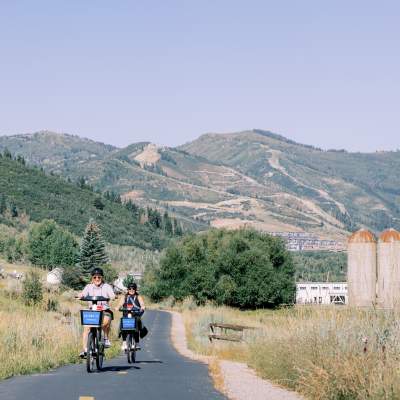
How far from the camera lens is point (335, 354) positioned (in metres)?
15.2

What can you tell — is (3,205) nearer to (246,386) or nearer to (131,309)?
(131,309)

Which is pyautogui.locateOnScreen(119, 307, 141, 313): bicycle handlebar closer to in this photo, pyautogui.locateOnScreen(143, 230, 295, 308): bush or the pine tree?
pyautogui.locateOnScreen(143, 230, 295, 308): bush

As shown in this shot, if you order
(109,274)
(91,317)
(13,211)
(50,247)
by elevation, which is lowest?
(91,317)

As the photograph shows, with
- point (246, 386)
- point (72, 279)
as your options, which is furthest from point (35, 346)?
point (72, 279)

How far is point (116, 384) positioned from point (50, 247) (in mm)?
115347

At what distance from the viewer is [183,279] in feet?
308

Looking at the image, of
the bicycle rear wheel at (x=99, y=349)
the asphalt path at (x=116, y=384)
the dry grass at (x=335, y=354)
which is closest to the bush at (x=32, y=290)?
the asphalt path at (x=116, y=384)

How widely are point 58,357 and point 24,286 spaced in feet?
79.4

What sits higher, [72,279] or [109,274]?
[109,274]

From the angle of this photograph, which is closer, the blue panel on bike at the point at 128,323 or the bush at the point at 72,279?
the blue panel on bike at the point at 128,323

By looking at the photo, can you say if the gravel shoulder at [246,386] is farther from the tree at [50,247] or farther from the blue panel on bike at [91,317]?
the tree at [50,247]

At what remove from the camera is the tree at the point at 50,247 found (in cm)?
12862

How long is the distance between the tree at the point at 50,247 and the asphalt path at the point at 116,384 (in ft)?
354

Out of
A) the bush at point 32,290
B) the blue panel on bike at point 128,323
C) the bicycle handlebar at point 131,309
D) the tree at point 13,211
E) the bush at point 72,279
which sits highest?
the tree at point 13,211
